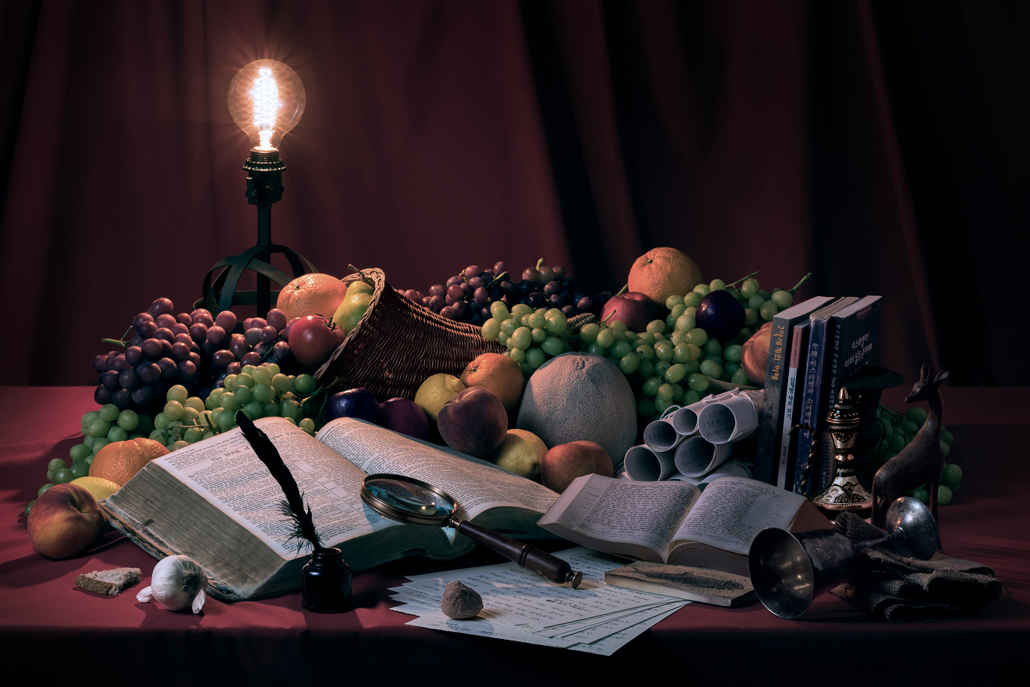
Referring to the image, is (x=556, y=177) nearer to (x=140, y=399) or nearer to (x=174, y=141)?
(x=174, y=141)

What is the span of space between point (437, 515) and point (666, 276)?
951mm

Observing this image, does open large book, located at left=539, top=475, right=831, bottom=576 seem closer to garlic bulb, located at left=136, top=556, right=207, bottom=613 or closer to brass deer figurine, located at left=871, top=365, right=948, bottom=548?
brass deer figurine, located at left=871, top=365, right=948, bottom=548

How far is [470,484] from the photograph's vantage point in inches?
48.1

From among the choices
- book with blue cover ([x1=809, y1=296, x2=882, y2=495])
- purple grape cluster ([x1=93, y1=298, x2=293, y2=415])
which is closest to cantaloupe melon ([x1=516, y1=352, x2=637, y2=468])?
book with blue cover ([x1=809, y1=296, x2=882, y2=495])

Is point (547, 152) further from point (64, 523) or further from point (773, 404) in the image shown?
point (64, 523)

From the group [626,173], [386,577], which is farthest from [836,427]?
[626,173]

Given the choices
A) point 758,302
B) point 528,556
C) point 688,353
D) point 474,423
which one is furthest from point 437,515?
point 758,302

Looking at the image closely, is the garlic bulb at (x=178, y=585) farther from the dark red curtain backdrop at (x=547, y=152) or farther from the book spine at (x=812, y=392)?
the dark red curtain backdrop at (x=547, y=152)

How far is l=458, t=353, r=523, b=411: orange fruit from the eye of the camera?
5.33 ft

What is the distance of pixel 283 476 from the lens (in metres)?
0.94

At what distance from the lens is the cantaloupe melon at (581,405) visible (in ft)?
5.09

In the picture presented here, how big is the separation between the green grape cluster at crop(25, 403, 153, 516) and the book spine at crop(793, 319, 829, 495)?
3.81ft

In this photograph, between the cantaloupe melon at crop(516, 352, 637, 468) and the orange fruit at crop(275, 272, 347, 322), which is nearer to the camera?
the cantaloupe melon at crop(516, 352, 637, 468)

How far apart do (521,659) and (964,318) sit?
8.85ft
